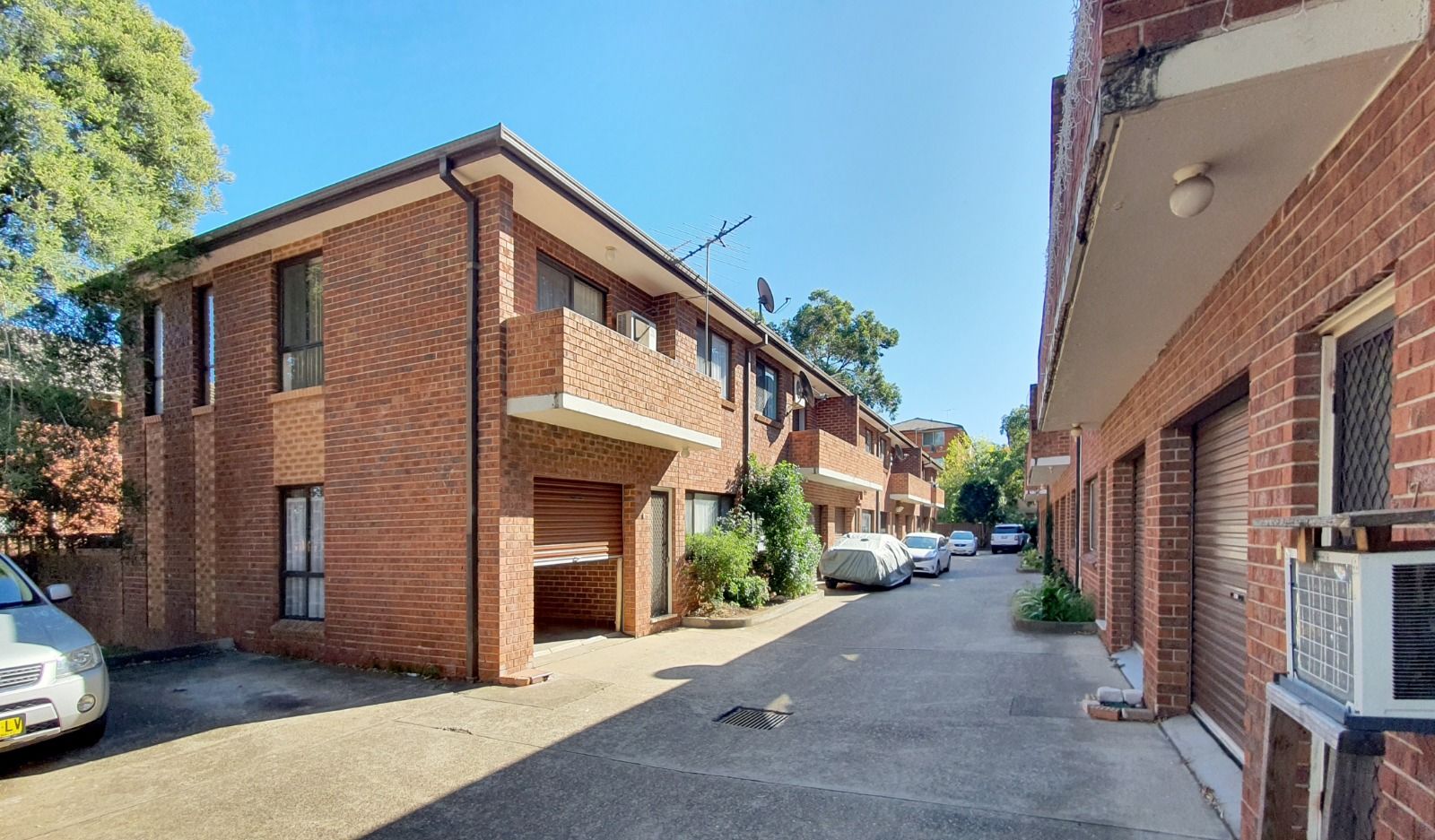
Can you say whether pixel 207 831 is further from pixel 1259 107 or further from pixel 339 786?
pixel 1259 107

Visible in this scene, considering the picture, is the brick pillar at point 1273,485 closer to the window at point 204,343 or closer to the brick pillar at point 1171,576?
the brick pillar at point 1171,576

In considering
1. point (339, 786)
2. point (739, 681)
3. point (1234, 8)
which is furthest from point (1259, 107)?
point (739, 681)

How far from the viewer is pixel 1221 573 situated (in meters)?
4.90

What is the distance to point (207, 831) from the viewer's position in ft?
13.4

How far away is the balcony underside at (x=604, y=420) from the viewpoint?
7.35m

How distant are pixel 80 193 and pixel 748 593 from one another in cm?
1059

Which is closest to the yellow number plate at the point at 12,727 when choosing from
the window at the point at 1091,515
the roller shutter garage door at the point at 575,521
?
the roller shutter garage door at the point at 575,521

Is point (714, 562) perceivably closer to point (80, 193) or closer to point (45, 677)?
point (45, 677)

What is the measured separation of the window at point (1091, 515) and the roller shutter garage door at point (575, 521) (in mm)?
7255

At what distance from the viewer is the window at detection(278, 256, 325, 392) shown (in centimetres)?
902

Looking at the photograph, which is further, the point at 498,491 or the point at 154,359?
the point at 154,359

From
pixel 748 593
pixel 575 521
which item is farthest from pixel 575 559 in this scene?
pixel 748 593

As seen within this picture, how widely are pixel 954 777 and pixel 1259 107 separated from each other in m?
4.23

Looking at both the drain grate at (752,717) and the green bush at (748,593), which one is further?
the green bush at (748,593)
